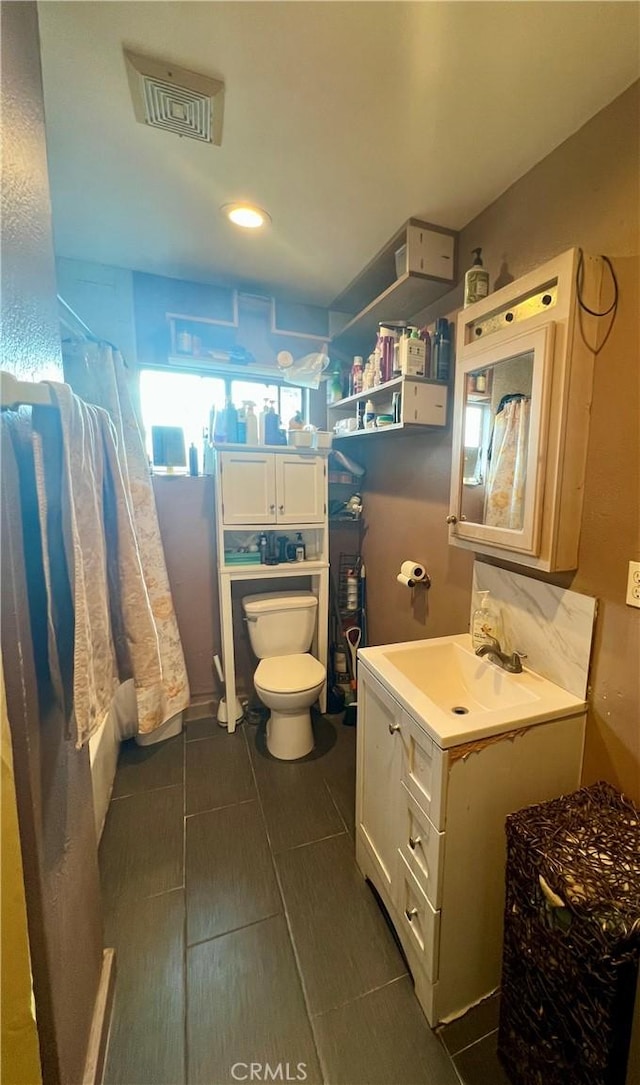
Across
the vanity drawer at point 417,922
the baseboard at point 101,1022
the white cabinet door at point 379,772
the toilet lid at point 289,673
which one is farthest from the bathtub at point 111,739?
the vanity drawer at point 417,922

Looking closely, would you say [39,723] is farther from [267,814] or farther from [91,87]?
[91,87]

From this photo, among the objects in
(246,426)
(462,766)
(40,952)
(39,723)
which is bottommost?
(40,952)

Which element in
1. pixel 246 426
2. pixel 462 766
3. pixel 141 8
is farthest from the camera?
pixel 246 426

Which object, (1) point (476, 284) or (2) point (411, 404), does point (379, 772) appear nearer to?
(2) point (411, 404)

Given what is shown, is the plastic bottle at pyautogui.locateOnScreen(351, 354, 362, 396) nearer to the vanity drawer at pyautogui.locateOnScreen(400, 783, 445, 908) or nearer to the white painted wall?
the white painted wall

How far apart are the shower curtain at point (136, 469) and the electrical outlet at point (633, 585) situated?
1606 millimetres

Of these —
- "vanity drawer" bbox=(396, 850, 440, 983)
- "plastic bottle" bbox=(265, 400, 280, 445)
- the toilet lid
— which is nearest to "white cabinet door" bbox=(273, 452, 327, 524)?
"plastic bottle" bbox=(265, 400, 280, 445)

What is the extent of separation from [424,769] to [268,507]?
153 centimetres

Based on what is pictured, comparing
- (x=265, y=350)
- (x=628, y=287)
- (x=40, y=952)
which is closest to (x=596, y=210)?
(x=628, y=287)

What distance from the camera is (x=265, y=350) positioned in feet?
8.05

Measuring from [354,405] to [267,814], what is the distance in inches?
85.4

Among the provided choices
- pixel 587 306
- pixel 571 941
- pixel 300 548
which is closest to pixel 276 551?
pixel 300 548

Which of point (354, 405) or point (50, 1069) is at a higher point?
point (354, 405)

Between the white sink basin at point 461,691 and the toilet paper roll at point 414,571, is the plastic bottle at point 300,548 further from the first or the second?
the white sink basin at point 461,691
